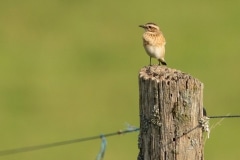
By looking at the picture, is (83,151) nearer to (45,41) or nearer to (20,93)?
(20,93)

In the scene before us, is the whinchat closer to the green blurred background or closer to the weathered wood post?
the weathered wood post

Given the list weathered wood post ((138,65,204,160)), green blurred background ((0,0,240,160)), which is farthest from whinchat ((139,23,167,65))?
green blurred background ((0,0,240,160))

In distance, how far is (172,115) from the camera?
219 inches

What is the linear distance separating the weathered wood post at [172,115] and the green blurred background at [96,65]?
25.3ft

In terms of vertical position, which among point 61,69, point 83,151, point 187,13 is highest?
point 187,13

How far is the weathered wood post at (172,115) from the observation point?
5543 mm

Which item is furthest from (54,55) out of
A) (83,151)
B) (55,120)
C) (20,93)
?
(83,151)

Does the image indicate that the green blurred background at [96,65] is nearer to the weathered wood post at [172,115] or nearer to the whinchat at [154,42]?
the whinchat at [154,42]

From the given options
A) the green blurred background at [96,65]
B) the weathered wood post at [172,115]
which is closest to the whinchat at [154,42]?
the weathered wood post at [172,115]

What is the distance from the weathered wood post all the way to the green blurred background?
7.70 meters

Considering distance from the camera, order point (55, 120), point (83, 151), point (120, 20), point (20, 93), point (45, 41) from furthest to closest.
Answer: point (120, 20) → point (45, 41) → point (20, 93) → point (55, 120) → point (83, 151)

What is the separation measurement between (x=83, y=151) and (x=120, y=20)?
6.93 metres

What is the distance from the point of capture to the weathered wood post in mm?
5543

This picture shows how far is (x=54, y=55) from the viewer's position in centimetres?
1809
